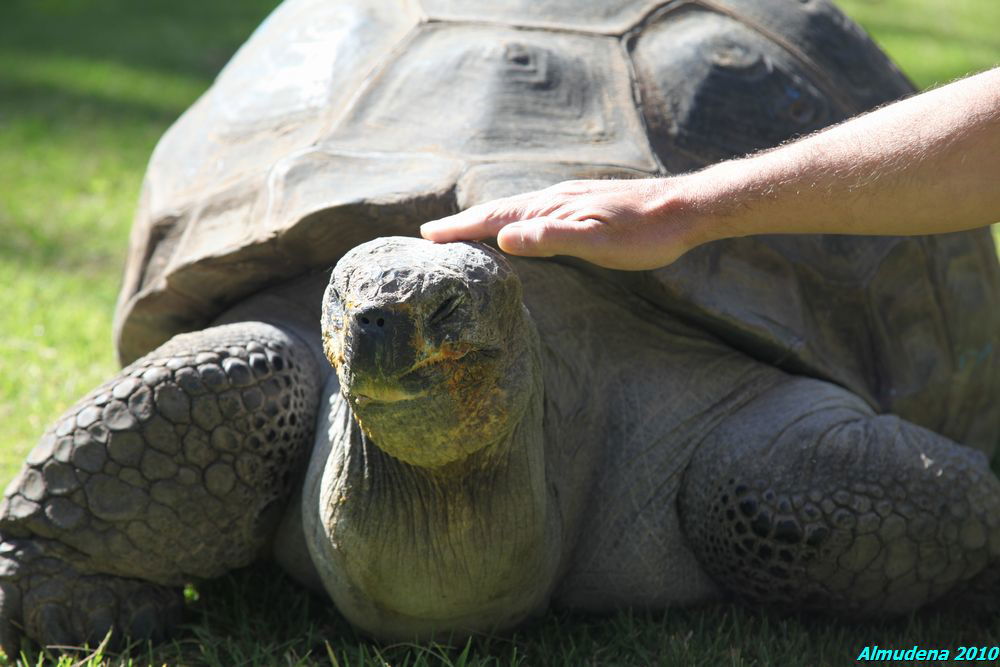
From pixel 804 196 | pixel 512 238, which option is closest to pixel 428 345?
pixel 512 238

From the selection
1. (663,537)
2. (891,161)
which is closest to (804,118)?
(891,161)

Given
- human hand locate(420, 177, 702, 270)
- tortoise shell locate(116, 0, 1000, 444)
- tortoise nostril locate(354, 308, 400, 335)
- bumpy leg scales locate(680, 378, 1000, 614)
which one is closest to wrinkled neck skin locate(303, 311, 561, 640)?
human hand locate(420, 177, 702, 270)

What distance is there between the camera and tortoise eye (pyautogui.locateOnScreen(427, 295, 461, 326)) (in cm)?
179

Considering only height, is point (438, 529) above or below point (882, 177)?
below

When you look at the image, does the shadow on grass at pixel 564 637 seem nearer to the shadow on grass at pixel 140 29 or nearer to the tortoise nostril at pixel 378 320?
the tortoise nostril at pixel 378 320

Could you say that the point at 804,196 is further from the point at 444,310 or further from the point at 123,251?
the point at 123,251

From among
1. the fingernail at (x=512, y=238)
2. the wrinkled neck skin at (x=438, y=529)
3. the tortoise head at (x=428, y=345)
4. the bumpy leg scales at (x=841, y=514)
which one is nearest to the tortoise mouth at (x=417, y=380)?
the tortoise head at (x=428, y=345)

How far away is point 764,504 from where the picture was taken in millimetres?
2559

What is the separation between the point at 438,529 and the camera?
2.14 metres

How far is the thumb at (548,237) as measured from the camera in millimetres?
2170

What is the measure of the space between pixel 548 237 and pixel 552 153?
62 cm

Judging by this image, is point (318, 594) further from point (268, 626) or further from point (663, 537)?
point (663, 537)

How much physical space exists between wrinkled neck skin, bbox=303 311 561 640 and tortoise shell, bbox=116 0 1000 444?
0.59 meters

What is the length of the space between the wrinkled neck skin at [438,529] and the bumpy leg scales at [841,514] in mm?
467
